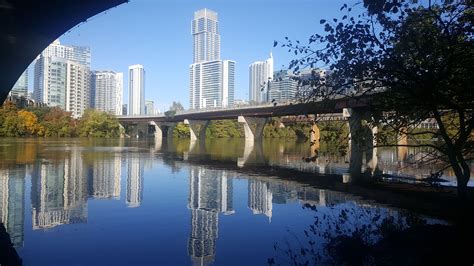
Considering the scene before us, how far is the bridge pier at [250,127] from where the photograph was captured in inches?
4124

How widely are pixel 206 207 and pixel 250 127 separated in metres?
87.9

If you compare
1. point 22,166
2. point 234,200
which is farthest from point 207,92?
point 234,200

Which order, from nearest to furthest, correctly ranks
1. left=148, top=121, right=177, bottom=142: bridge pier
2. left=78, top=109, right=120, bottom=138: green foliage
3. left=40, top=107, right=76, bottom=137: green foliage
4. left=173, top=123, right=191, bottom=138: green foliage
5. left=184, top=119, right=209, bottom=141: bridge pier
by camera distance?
left=40, top=107, right=76, bottom=137: green foliage, left=184, top=119, right=209, bottom=141: bridge pier, left=78, top=109, right=120, bottom=138: green foliage, left=148, top=121, right=177, bottom=142: bridge pier, left=173, top=123, right=191, bottom=138: green foliage

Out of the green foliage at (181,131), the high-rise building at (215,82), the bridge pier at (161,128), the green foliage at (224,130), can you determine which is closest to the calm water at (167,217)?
the bridge pier at (161,128)

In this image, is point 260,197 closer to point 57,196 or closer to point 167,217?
point 167,217

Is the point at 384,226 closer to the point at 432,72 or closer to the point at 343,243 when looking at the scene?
the point at 343,243

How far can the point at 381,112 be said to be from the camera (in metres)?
9.96

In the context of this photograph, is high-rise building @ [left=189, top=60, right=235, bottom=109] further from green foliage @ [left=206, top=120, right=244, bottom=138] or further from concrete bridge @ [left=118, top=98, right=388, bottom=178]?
concrete bridge @ [left=118, top=98, right=388, bottom=178]

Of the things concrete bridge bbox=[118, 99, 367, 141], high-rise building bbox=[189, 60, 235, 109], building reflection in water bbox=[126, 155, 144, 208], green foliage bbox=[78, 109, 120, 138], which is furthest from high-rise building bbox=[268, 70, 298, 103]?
high-rise building bbox=[189, 60, 235, 109]

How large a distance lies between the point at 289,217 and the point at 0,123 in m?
117

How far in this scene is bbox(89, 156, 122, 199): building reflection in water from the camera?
71.1ft

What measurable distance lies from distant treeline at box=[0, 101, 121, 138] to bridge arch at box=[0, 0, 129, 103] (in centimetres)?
10198

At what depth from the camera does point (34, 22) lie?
1808 cm

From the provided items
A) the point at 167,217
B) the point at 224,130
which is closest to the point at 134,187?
the point at 167,217
